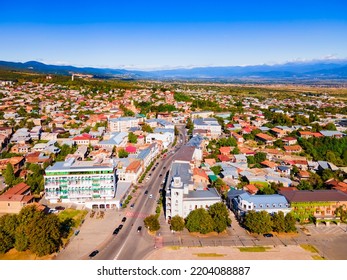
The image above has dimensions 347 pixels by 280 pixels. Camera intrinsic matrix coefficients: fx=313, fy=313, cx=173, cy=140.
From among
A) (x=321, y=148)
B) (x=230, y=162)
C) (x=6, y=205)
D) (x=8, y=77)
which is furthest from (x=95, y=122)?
(x=8, y=77)

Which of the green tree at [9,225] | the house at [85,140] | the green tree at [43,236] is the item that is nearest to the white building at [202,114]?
the house at [85,140]

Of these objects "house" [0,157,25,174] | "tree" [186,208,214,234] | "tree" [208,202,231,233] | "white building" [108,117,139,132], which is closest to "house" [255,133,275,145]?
"white building" [108,117,139,132]

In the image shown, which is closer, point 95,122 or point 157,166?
point 157,166

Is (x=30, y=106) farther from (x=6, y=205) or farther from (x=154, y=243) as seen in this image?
(x=154, y=243)

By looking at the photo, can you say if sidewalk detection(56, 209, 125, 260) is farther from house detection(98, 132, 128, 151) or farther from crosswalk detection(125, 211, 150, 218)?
house detection(98, 132, 128, 151)

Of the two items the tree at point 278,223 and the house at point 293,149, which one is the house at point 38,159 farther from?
the house at point 293,149
